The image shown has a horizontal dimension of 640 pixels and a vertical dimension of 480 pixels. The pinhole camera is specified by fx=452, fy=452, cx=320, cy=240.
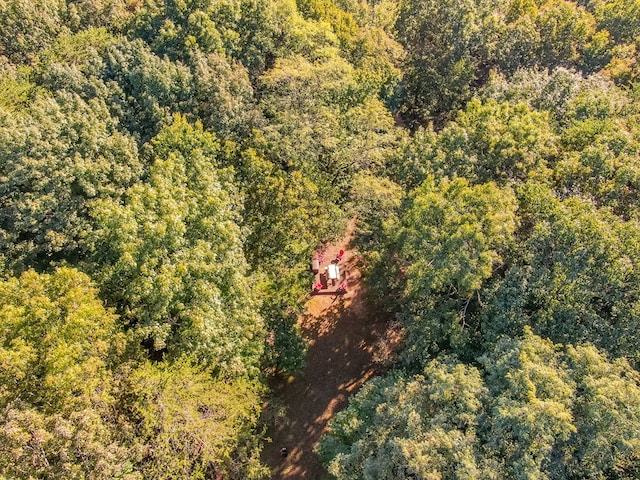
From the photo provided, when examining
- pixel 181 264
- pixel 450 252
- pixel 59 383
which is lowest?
pixel 59 383

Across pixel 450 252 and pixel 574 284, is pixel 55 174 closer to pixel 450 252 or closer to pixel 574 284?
pixel 450 252

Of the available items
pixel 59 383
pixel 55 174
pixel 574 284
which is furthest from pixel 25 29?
pixel 574 284

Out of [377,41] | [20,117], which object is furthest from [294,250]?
[377,41]

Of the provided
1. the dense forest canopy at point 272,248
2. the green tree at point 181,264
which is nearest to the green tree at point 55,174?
the dense forest canopy at point 272,248

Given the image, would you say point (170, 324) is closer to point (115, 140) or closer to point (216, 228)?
point (216, 228)

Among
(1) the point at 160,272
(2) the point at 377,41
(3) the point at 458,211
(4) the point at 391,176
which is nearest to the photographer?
(1) the point at 160,272

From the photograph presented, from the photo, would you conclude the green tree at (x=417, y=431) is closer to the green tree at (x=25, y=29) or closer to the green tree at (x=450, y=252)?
the green tree at (x=450, y=252)

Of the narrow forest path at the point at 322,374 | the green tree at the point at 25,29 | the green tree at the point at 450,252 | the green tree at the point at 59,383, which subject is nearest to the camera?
the green tree at the point at 59,383
